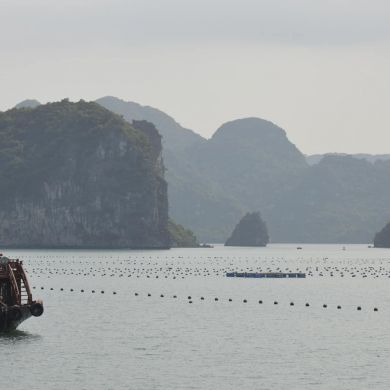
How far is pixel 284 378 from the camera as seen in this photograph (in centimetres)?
7669

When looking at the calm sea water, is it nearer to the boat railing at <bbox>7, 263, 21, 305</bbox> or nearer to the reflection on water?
the reflection on water

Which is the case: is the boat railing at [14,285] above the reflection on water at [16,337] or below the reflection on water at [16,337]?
above

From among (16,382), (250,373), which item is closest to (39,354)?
(16,382)

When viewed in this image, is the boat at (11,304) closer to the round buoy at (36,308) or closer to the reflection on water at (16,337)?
the round buoy at (36,308)

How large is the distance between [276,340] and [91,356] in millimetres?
19150

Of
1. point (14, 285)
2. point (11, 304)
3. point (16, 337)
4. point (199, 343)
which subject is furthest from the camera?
point (11, 304)

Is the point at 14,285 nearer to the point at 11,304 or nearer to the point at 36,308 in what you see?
the point at 11,304

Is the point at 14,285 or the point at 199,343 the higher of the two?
the point at 14,285

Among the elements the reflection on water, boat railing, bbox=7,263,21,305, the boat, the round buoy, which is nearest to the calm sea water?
the reflection on water

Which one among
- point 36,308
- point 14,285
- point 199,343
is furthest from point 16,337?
point 199,343

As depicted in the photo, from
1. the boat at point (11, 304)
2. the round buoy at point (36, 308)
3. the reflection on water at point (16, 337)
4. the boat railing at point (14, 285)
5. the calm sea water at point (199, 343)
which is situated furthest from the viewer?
the round buoy at point (36, 308)

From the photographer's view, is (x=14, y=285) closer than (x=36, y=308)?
Yes

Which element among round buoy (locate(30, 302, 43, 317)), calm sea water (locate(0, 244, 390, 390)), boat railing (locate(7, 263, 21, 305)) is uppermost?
boat railing (locate(7, 263, 21, 305))

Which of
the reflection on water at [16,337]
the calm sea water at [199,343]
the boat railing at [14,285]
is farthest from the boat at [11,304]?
the calm sea water at [199,343]
